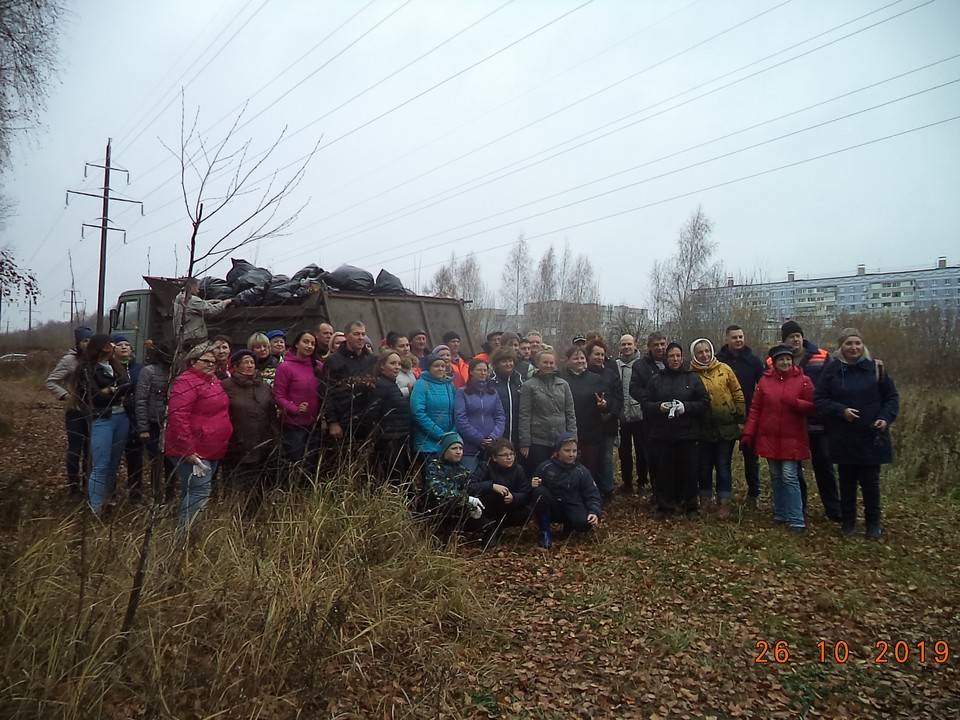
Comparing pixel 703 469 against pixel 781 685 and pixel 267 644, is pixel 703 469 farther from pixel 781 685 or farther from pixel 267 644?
pixel 267 644

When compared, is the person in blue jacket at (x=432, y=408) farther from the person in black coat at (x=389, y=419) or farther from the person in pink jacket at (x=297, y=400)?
the person in pink jacket at (x=297, y=400)

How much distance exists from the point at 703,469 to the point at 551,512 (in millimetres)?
2049

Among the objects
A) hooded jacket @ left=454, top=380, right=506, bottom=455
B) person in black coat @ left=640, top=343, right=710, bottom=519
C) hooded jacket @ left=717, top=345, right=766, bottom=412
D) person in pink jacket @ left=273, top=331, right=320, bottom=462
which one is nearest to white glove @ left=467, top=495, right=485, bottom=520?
hooded jacket @ left=454, top=380, right=506, bottom=455

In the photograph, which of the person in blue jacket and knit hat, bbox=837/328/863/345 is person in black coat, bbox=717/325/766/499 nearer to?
knit hat, bbox=837/328/863/345

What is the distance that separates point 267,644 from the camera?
11.0 ft

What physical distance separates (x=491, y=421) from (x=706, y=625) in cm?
271

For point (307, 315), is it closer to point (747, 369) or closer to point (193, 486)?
point (193, 486)

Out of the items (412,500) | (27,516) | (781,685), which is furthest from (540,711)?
(27,516)

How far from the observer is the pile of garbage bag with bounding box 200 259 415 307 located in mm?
8688

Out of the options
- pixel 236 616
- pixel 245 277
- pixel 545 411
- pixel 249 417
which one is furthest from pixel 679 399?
pixel 245 277

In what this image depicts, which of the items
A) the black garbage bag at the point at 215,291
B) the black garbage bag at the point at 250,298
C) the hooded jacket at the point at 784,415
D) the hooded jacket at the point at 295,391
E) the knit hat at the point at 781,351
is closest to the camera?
the hooded jacket at the point at 295,391

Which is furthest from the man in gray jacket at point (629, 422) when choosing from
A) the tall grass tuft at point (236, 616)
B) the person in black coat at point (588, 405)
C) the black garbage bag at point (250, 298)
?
the black garbage bag at point (250, 298)

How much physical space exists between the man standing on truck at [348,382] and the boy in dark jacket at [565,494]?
68.9 inches

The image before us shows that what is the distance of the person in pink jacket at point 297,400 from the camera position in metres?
5.67
